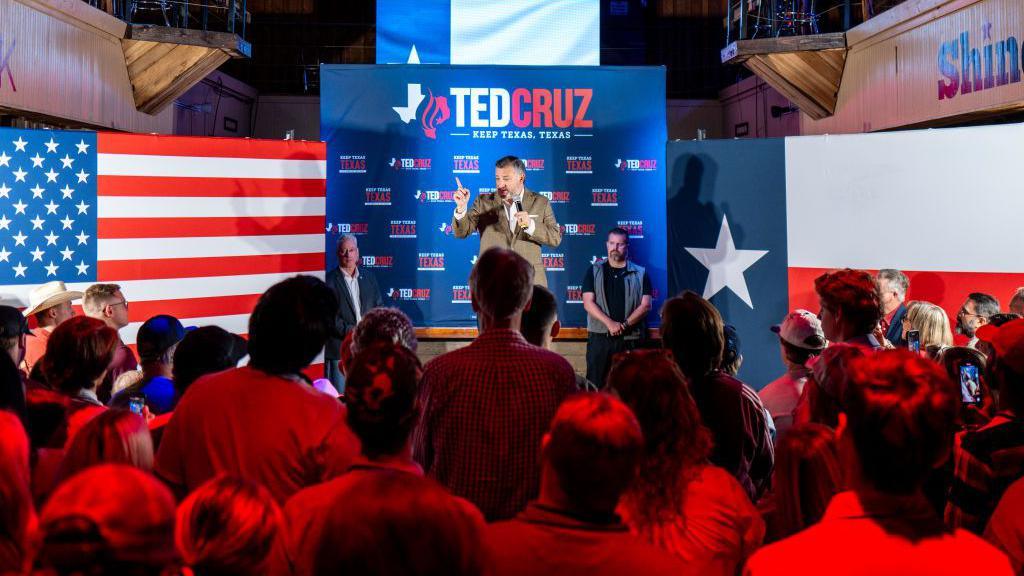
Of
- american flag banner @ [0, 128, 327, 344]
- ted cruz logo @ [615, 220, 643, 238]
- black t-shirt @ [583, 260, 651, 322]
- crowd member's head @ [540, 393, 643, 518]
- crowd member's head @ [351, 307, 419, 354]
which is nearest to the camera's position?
crowd member's head @ [540, 393, 643, 518]

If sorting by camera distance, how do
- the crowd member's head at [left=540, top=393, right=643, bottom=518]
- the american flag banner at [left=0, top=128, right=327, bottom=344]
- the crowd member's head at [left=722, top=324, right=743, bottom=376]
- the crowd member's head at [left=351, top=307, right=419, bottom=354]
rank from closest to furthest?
1. the crowd member's head at [left=540, top=393, right=643, bottom=518]
2. the crowd member's head at [left=351, top=307, right=419, bottom=354]
3. the crowd member's head at [left=722, top=324, right=743, bottom=376]
4. the american flag banner at [left=0, top=128, right=327, bottom=344]

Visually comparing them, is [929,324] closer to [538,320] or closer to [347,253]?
[538,320]

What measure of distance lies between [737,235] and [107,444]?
5.75m

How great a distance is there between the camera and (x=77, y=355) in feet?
7.57

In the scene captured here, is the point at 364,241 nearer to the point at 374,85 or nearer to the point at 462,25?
the point at 374,85

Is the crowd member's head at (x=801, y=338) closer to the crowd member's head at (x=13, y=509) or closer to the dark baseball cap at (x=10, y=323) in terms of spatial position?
the crowd member's head at (x=13, y=509)

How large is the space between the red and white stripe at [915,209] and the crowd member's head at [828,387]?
405 cm

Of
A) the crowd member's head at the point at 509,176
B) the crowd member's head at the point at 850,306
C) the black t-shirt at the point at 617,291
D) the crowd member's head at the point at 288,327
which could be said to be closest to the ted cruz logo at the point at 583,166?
the black t-shirt at the point at 617,291

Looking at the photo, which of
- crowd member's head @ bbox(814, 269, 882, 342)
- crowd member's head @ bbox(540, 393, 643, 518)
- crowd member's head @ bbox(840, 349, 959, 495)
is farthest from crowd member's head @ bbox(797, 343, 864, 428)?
crowd member's head @ bbox(540, 393, 643, 518)

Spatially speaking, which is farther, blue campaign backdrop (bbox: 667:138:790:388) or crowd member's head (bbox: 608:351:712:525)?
blue campaign backdrop (bbox: 667:138:790:388)

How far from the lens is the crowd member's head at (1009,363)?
185 centimetres

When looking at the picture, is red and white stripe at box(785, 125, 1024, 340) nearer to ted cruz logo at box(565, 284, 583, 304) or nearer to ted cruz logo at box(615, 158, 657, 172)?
ted cruz logo at box(615, 158, 657, 172)

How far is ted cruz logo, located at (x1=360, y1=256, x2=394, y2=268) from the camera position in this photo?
7473 mm

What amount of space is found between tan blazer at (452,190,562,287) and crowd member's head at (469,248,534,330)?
151 inches
